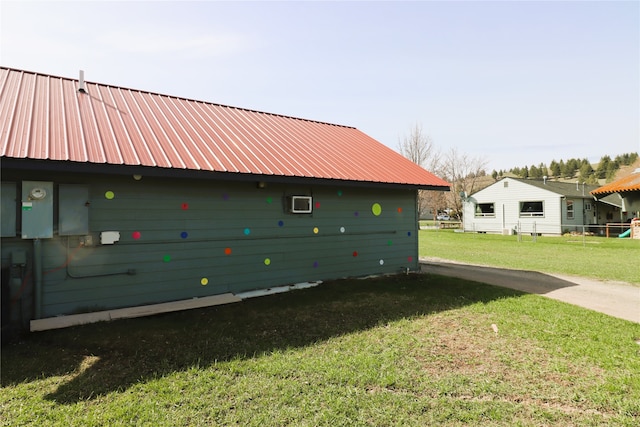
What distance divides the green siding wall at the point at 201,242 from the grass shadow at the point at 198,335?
2.48ft

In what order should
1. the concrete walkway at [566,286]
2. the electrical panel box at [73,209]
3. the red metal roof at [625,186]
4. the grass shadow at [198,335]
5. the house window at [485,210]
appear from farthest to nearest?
the house window at [485,210] < the red metal roof at [625,186] < the concrete walkway at [566,286] < the electrical panel box at [73,209] < the grass shadow at [198,335]

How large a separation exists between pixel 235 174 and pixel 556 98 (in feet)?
40.8

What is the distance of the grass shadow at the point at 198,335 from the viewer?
338 cm

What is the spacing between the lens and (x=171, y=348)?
4000mm

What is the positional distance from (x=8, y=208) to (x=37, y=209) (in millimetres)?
319

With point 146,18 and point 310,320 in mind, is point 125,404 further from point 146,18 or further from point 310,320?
point 146,18

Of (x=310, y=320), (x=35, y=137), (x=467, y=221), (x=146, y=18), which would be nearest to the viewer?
(x=35, y=137)

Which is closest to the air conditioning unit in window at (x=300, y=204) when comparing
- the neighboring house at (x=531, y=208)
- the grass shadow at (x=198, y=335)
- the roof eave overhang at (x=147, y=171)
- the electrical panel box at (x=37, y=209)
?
the roof eave overhang at (x=147, y=171)

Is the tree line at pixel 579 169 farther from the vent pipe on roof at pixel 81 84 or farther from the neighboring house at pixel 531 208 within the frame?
the vent pipe on roof at pixel 81 84

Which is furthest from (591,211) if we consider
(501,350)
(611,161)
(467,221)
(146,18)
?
(611,161)

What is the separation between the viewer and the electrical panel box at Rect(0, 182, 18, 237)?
15.0 ft

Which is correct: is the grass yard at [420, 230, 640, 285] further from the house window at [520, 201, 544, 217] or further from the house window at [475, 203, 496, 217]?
the house window at [475, 203, 496, 217]

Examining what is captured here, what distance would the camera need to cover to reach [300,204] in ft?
24.4

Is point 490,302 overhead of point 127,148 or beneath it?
beneath
